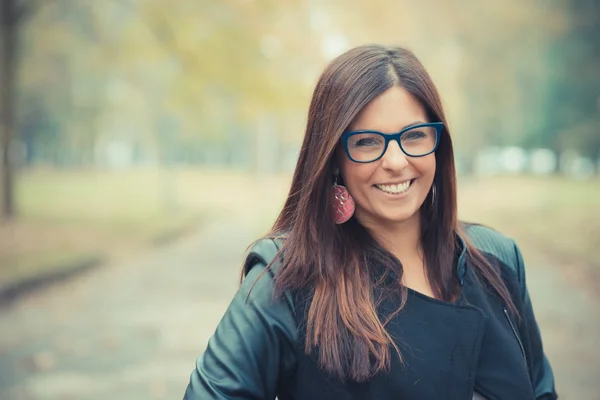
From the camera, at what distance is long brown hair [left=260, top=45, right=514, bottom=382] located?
117 cm

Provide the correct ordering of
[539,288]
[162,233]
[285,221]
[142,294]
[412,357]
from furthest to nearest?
1. [162,233]
2. [142,294]
3. [539,288]
4. [285,221]
5. [412,357]

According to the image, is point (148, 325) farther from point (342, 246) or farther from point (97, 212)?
point (342, 246)

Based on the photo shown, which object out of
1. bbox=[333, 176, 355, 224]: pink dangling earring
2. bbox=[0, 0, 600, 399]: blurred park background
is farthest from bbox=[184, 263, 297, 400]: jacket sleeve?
bbox=[0, 0, 600, 399]: blurred park background

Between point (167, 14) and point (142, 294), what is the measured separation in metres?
2.41

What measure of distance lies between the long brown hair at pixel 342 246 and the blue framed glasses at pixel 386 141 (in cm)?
3

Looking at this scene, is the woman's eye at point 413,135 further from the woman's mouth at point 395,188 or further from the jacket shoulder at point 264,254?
the jacket shoulder at point 264,254

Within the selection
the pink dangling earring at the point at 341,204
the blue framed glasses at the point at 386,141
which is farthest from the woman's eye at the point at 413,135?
the pink dangling earring at the point at 341,204

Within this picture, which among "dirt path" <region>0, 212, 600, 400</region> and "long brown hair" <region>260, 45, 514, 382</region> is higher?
"long brown hair" <region>260, 45, 514, 382</region>

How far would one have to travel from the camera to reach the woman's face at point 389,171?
1233 millimetres

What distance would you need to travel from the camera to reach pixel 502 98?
5207 millimetres

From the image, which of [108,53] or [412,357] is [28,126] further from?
[412,357]

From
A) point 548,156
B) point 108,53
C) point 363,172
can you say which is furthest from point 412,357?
point 108,53

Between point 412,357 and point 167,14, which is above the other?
point 167,14

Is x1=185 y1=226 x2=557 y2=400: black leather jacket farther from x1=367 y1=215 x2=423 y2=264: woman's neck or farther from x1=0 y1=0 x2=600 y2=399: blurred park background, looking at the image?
x1=0 y1=0 x2=600 y2=399: blurred park background
